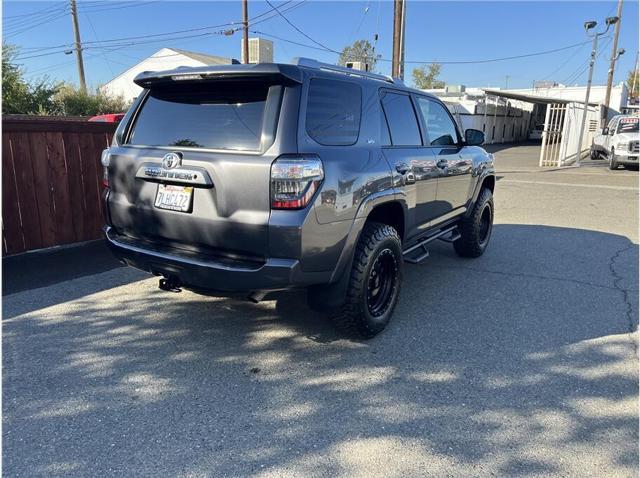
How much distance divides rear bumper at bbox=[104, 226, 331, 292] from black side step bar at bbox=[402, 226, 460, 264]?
1.53m

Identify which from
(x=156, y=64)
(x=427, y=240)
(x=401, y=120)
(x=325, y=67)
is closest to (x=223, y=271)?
(x=325, y=67)

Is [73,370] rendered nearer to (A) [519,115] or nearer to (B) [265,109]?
(B) [265,109]

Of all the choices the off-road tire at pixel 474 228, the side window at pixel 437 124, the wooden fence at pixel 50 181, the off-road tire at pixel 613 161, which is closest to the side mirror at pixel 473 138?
the side window at pixel 437 124

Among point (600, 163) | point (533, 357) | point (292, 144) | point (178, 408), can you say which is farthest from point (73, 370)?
point (600, 163)

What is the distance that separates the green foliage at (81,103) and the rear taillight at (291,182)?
86.9 ft

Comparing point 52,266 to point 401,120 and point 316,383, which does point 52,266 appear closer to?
point 316,383

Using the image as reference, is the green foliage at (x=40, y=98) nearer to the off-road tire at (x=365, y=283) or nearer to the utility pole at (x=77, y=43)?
the utility pole at (x=77, y=43)

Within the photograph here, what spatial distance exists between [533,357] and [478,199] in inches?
110

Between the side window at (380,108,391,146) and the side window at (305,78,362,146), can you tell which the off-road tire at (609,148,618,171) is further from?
the side window at (305,78,362,146)

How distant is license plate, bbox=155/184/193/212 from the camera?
3.11m

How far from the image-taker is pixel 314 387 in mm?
3072

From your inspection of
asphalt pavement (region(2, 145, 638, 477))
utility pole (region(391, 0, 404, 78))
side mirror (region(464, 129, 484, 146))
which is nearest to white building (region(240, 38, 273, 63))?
side mirror (region(464, 129, 484, 146))

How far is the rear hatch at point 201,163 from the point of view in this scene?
2920 mm

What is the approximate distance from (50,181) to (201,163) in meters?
3.46
